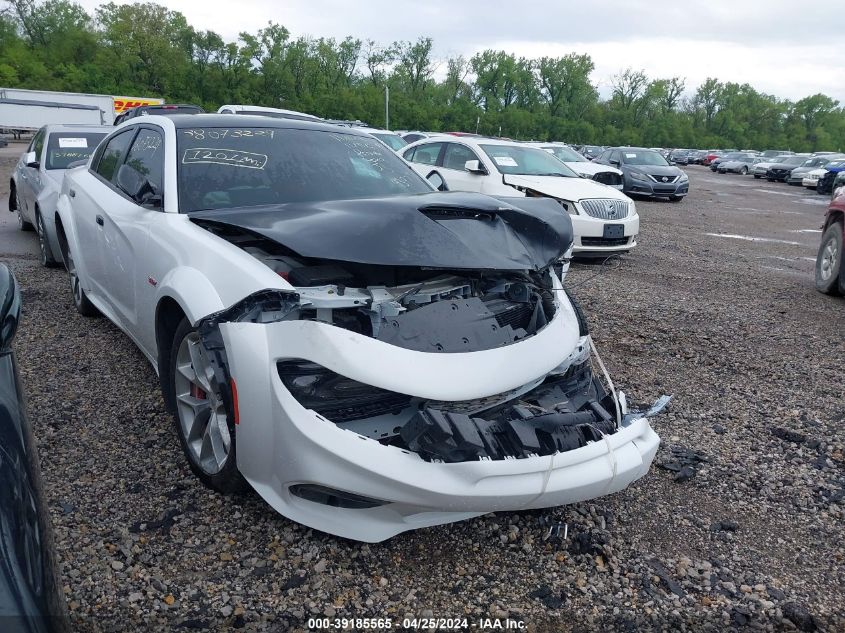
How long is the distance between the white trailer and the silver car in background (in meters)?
27.6

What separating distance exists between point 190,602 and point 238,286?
1.17 metres

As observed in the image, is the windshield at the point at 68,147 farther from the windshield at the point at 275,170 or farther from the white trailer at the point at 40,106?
the white trailer at the point at 40,106

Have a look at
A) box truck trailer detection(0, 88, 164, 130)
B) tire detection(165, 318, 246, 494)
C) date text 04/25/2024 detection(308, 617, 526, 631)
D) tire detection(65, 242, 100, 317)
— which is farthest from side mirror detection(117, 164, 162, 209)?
box truck trailer detection(0, 88, 164, 130)

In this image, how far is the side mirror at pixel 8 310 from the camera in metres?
1.48

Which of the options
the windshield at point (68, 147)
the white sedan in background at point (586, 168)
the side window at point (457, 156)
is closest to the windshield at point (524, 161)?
the side window at point (457, 156)

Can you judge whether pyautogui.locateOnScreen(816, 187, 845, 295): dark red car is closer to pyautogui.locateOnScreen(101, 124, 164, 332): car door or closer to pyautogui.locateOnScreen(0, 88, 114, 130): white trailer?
pyautogui.locateOnScreen(101, 124, 164, 332): car door

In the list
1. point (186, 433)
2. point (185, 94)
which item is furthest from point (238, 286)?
point (185, 94)

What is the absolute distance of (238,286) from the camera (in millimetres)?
2533

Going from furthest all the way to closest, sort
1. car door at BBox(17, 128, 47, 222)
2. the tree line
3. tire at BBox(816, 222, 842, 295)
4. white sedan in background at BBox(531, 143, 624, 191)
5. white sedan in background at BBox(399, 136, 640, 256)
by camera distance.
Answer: the tree line → white sedan in background at BBox(531, 143, 624, 191) → white sedan in background at BBox(399, 136, 640, 256) → car door at BBox(17, 128, 47, 222) → tire at BBox(816, 222, 842, 295)

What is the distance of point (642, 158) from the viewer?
762 inches

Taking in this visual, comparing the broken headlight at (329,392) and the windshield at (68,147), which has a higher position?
the windshield at (68,147)

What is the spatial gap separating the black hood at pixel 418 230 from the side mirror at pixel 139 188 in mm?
401

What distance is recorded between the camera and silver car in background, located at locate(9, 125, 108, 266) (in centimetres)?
661

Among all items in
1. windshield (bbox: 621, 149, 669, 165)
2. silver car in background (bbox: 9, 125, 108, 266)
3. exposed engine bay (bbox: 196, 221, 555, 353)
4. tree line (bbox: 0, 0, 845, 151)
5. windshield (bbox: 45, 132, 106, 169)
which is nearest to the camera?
exposed engine bay (bbox: 196, 221, 555, 353)
